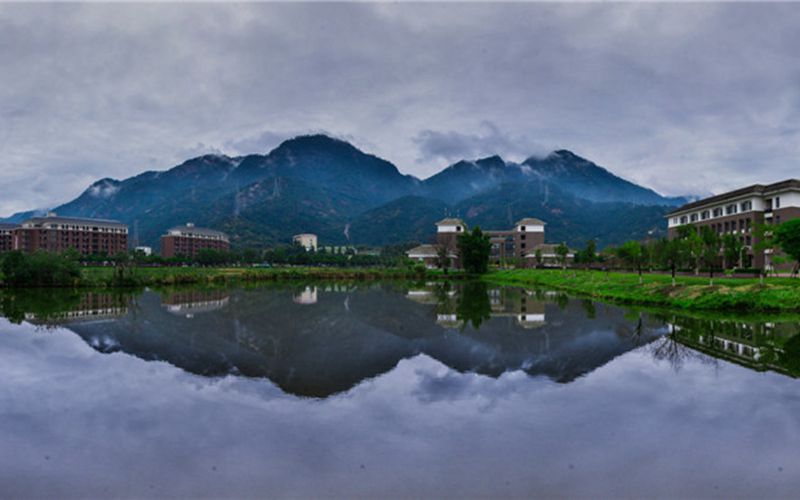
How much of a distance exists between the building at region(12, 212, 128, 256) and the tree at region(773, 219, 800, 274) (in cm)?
10033

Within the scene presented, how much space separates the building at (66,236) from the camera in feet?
308

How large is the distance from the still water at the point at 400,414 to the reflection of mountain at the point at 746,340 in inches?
4.8

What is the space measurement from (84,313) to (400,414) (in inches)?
793

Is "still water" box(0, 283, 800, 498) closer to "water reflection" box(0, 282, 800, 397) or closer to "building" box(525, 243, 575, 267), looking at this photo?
"water reflection" box(0, 282, 800, 397)

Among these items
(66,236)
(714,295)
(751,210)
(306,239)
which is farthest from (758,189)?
(306,239)

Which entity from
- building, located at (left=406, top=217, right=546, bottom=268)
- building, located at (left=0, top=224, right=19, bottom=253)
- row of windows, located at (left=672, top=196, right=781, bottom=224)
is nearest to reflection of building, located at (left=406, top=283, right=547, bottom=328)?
row of windows, located at (left=672, top=196, right=781, bottom=224)

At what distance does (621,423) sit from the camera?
6891 millimetres

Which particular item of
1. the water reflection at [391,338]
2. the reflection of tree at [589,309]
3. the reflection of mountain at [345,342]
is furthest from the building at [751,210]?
the reflection of mountain at [345,342]

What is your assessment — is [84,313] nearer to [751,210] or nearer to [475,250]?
[475,250]

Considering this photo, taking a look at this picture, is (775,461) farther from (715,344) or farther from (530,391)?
(715,344)

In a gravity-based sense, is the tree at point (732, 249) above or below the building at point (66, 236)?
below

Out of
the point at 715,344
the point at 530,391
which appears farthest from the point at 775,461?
the point at 715,344

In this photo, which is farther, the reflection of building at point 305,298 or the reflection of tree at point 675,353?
the reflection of building at point 305,298

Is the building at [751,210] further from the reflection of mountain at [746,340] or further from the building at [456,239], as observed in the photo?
the building at [456,239]
